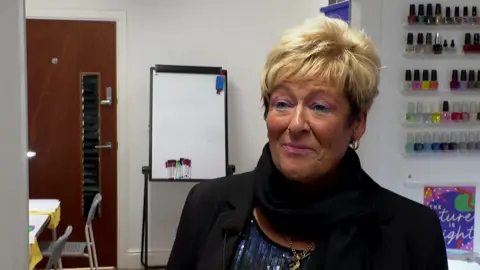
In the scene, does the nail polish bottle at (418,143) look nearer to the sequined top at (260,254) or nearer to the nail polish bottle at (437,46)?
the nail polish bottle at (437,46)

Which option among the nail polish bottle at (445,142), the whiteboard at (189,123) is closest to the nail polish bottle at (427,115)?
the nail polish bottle at (445,142)

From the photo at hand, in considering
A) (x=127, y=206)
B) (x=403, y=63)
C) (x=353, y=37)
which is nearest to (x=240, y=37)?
(x=127, y=206)

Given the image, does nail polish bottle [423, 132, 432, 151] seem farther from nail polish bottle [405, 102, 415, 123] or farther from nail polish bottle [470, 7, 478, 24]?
nail polish bottle [470, 7, 478, 24]

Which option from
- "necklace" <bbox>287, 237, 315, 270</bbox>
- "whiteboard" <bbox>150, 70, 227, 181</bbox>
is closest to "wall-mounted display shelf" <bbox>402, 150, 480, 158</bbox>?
"whiteboard" <bbox>150, 70, 227, 181</bbox>

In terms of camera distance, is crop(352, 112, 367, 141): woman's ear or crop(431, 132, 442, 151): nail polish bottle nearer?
crop(352, 112, 367, 141): woman's ear

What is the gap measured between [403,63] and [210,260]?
2.06m

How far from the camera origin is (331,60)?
3.27ft

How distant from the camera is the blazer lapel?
107 centimetres

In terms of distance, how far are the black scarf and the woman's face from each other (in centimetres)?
5

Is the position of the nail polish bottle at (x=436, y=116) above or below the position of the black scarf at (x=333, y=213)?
above

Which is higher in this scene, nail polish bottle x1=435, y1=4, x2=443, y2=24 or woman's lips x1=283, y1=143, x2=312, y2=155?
nail polish bottle x1=435, y1=4, x2=443, y2=24

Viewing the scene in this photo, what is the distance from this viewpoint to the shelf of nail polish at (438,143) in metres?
2.87

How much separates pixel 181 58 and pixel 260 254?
364cm

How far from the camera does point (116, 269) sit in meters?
4.61
